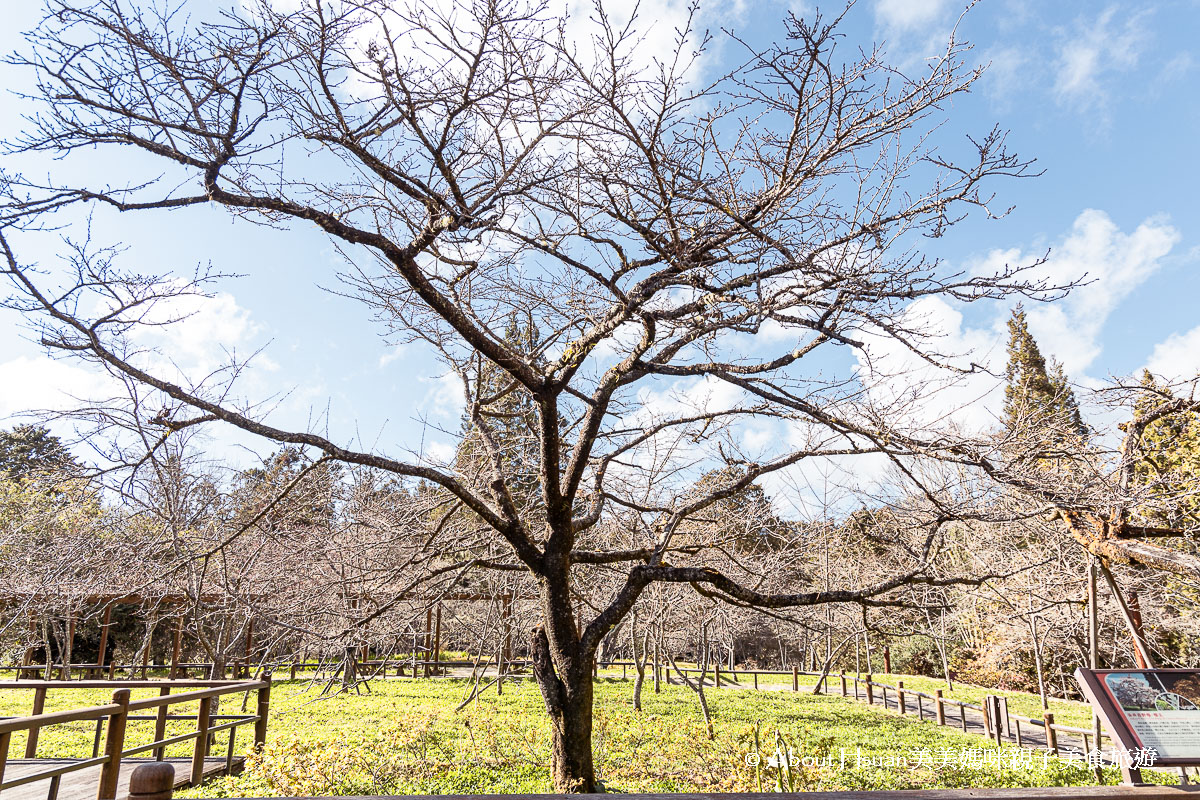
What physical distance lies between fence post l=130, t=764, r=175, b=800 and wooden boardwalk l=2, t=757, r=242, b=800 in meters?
4.74

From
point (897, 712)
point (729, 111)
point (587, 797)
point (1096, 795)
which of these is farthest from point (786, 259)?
point (897, 712)

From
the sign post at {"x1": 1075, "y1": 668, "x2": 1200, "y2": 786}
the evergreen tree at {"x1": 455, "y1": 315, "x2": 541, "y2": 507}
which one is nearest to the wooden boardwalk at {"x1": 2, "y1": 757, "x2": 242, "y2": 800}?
the evergreen tree at {"x1": 455, "y1": 315, "x2": 541, "y2": 507}

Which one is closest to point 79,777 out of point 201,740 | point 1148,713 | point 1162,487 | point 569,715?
point 201,740

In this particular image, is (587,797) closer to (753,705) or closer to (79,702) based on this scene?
(753,705)

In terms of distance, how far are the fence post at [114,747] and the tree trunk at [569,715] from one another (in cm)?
354

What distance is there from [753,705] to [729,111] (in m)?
16.0

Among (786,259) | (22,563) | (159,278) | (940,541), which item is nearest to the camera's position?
(159,278)

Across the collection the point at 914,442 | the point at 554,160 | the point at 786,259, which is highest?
the point at 554,160

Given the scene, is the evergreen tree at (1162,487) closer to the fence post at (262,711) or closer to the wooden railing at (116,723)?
the wooden railing at (116,723)

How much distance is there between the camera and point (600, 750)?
9109mm

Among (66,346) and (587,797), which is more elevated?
(66,346)

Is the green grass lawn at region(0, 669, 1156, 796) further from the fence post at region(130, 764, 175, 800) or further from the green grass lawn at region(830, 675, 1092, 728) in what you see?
the green grass lawn at region(830, 675, 1092, 728)

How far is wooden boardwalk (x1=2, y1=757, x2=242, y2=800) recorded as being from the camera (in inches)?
263

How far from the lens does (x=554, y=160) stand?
5.17 meters
